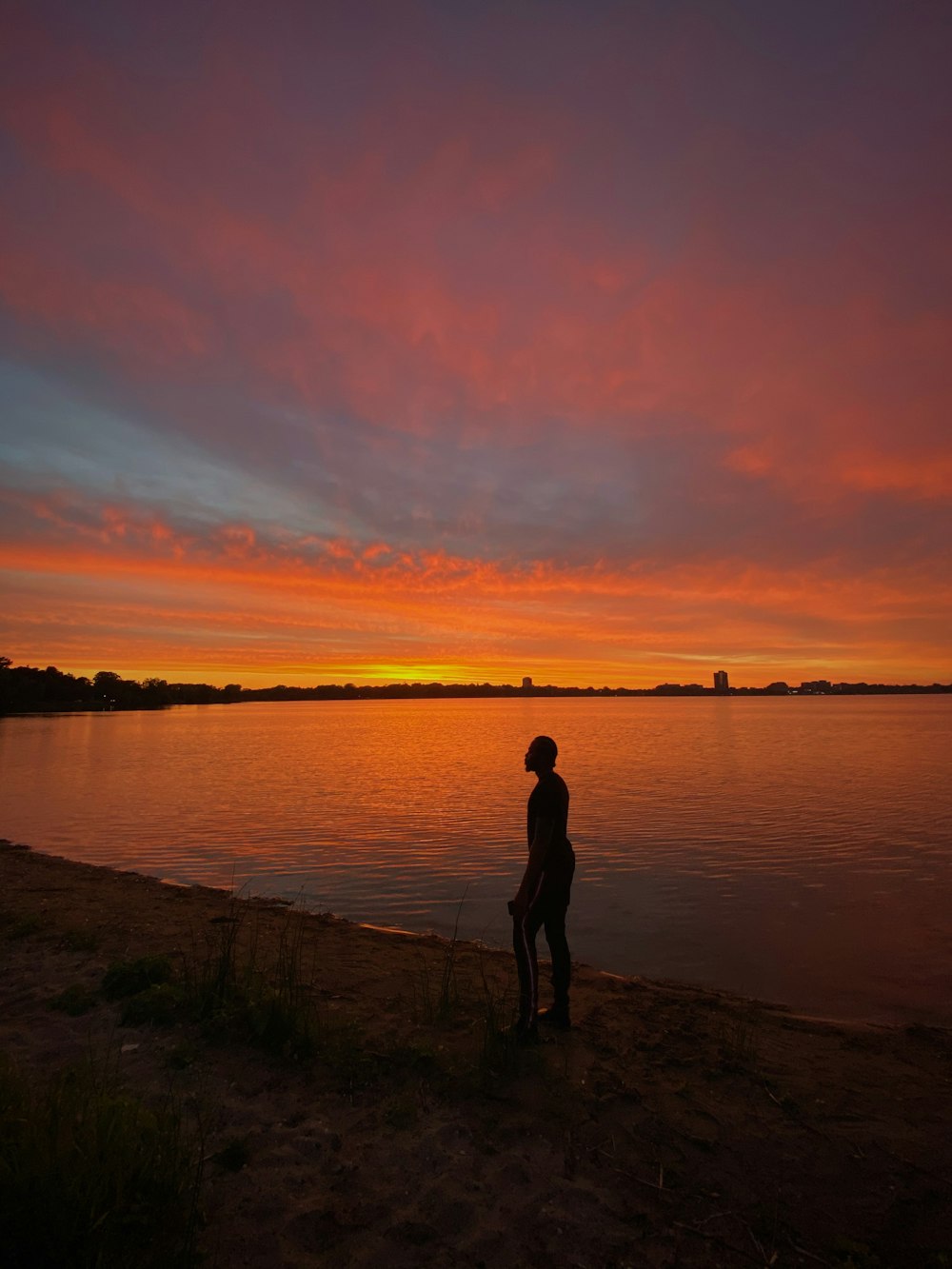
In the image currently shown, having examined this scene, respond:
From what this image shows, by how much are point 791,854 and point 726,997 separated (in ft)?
37.1

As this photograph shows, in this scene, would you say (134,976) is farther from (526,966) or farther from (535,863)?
(535,863)

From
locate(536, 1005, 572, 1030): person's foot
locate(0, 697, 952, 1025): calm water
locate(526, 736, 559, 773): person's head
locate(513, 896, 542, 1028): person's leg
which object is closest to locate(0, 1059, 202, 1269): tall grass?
locate(513, 896, 542, 1028): person's leg

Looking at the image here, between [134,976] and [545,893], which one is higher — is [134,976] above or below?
below

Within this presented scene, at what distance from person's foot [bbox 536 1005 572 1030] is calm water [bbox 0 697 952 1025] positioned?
4.29 m

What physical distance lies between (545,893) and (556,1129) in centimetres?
222

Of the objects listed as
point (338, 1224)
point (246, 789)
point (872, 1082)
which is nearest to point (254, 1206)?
point (338, 1224)

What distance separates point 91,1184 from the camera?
4.29 meters

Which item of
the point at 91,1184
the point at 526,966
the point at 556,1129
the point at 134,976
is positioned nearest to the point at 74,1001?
the point at 134,976

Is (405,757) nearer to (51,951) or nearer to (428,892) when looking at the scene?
(428,892)

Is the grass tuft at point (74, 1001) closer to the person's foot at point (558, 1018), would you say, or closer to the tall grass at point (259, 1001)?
the tall grass at point (259, 1001)

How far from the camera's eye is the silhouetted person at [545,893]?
7.45 metres

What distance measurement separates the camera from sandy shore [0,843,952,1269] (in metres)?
4.76

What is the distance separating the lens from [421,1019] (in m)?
8.09

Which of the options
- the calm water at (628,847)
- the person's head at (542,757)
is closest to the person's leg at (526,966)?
the person's head at (542,757)
